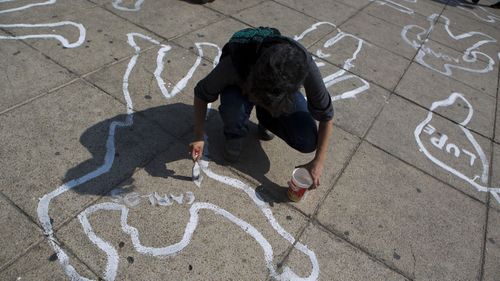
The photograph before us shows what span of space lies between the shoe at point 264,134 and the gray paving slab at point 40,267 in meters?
1.54

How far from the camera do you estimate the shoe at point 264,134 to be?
3002 mm

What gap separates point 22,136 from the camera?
8.51 feet

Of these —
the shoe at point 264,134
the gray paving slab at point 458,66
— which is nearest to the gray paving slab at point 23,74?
the shoe at point 264,134

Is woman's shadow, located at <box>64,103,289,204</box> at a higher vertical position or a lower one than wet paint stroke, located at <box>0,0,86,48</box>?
lower

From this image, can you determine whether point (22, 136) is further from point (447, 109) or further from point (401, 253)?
point (447, 109)

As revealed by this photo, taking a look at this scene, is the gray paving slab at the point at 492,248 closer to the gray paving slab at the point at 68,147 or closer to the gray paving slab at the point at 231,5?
the gray paving slab at the point at 68,147

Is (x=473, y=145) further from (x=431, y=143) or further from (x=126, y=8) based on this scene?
(x=126, y=8)

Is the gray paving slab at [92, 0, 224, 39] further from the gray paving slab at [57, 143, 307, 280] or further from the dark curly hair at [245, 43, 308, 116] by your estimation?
the dark curly hair at [245, 43, 308, 116]

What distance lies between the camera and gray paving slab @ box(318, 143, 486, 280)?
2.44 meters

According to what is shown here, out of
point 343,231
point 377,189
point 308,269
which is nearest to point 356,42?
point 377,189

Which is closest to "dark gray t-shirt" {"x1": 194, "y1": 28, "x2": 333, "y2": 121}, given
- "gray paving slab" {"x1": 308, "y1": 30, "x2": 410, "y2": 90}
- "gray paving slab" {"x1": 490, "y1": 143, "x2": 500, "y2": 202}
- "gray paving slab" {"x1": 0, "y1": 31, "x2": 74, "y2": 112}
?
"gray paving slab" {"x1": 0, "y1": 31, "x2": 74, "y2": 112}

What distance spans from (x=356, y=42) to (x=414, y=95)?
114 cm

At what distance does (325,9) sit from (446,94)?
2158mm

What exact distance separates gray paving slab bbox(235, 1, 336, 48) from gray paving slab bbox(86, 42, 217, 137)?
1315mm
